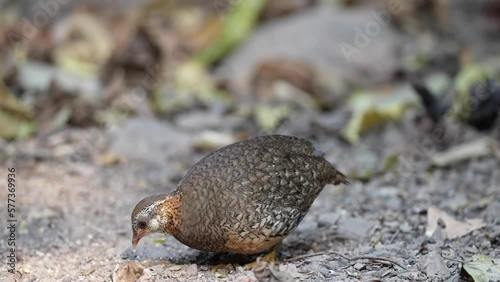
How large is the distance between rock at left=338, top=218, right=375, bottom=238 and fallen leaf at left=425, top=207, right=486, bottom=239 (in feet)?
1.31

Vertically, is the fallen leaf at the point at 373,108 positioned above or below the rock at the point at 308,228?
above

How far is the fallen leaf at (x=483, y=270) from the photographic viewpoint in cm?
433

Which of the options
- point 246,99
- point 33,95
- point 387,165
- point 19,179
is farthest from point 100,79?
point 387,165

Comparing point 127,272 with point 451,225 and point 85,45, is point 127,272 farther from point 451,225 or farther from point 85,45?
point 85,45

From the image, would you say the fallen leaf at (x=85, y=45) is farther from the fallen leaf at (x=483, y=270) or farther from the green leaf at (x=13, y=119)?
the fallen leaf at (x=483, y=270)

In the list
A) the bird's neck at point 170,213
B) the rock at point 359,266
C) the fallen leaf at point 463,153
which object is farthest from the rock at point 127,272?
the fallen leaf at point 463,153

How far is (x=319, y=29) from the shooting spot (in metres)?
10.5

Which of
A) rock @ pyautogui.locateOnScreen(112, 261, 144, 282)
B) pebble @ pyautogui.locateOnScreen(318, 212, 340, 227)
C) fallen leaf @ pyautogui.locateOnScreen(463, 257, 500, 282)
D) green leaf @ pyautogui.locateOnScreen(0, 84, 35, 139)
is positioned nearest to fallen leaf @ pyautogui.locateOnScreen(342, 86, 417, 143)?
pebble @ pyautogui.locateOnScreen(318, 212, 340, 227)

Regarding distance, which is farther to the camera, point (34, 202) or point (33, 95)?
point (33, 95)

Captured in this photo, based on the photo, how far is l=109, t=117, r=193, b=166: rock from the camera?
7527mm

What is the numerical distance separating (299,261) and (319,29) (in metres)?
6.06

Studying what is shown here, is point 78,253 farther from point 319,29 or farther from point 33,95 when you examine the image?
point 319,29

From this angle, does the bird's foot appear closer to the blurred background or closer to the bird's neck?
the blurred background

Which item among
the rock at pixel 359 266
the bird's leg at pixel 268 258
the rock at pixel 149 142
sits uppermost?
the rock at pixel 149 142
